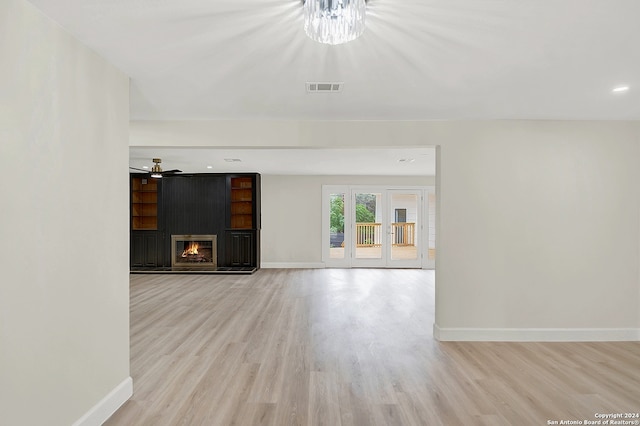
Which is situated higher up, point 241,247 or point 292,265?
point 241,247

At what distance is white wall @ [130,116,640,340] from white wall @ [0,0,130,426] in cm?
206

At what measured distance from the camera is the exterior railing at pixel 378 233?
948 centimetres

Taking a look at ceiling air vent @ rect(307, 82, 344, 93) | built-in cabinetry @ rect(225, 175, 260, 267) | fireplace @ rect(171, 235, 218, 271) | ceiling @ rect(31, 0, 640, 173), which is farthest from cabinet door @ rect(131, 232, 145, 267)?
ceiling air vent @ rect(307, 82, 344, 93)

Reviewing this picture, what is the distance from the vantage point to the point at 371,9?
1.74 meters

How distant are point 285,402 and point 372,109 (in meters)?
2.67

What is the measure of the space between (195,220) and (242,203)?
1.24 m

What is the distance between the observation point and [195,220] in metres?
8.95

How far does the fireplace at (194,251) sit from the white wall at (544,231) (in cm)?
588

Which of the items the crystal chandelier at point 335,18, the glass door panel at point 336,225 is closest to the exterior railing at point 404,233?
the glass door panel at point 336,225

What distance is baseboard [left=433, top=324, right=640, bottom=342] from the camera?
3.93 metres

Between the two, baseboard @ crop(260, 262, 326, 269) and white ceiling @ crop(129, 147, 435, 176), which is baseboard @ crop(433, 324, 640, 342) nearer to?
white ceiling @ crop(129, 147, 435, 176)

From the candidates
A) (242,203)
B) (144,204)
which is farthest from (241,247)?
(144,204)

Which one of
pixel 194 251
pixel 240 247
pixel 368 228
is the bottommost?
pixel 194 251

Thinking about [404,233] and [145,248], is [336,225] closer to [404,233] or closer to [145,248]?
[404,233]
